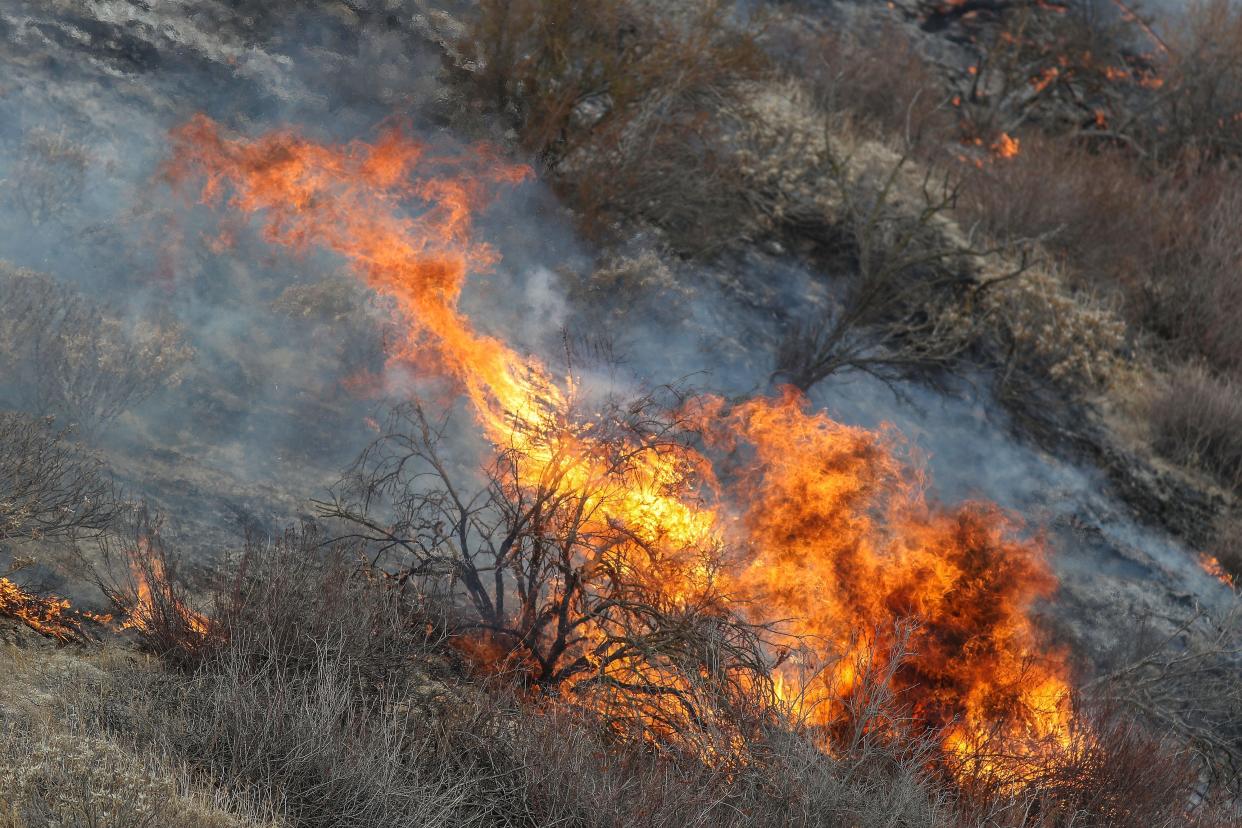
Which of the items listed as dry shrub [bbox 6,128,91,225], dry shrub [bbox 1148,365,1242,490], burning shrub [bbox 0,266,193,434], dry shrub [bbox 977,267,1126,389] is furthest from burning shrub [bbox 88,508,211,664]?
dry shrub [bbox 1148,365,1242,490]

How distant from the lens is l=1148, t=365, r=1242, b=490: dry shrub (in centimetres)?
1205

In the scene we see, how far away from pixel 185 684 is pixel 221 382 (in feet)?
11.6

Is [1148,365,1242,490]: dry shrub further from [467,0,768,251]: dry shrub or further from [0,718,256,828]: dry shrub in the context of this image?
[0,718,256,828]: dry shrub

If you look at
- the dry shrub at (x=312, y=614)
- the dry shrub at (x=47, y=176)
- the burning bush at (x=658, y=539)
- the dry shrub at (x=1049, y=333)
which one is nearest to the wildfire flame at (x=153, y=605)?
the dry shrub at (x=312, y=614)

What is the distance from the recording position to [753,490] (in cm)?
915

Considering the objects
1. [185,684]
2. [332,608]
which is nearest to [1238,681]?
[332,608]

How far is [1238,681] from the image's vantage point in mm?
9727

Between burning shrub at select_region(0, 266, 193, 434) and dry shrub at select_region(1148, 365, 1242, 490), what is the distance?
9885 millimetres

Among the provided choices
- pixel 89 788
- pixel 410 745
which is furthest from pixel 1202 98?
pixel 89 788

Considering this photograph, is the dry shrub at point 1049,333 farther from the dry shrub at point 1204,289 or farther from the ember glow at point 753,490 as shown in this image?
the ember glow at point 753,490

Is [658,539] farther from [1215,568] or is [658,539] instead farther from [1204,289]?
[1204,289]

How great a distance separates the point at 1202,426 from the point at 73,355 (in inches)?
425

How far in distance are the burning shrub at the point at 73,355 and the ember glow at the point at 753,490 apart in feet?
5.75

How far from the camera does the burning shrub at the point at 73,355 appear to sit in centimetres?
767
